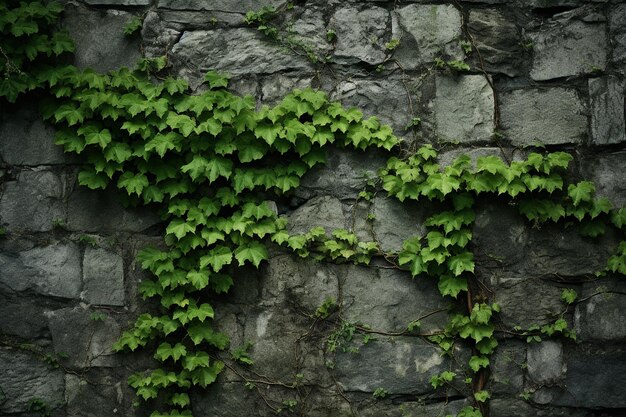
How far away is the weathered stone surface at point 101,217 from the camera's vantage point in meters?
3.50

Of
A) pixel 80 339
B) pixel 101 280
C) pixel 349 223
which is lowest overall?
pixel 80 339

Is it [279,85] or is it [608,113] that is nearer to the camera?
[608,113]

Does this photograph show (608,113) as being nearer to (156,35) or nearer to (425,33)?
(425,33)

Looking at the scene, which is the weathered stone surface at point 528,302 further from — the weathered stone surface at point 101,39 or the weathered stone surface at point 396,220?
the weathered stone surface at point 101,39

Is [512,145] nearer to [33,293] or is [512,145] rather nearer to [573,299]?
[573,299]

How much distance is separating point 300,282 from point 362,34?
134cm

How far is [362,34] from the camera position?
3.49 m

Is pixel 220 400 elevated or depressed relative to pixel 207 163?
depressed

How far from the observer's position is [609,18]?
3400 mm

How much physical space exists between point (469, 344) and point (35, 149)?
248 cm

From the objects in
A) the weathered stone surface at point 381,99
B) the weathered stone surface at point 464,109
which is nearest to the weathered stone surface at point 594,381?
the weathered stone surface at point 464,109

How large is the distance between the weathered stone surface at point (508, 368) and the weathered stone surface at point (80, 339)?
1.96 meters

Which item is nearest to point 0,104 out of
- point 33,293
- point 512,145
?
point 33,293

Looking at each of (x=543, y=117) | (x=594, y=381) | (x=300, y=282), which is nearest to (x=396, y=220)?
(x=300, y=282)
